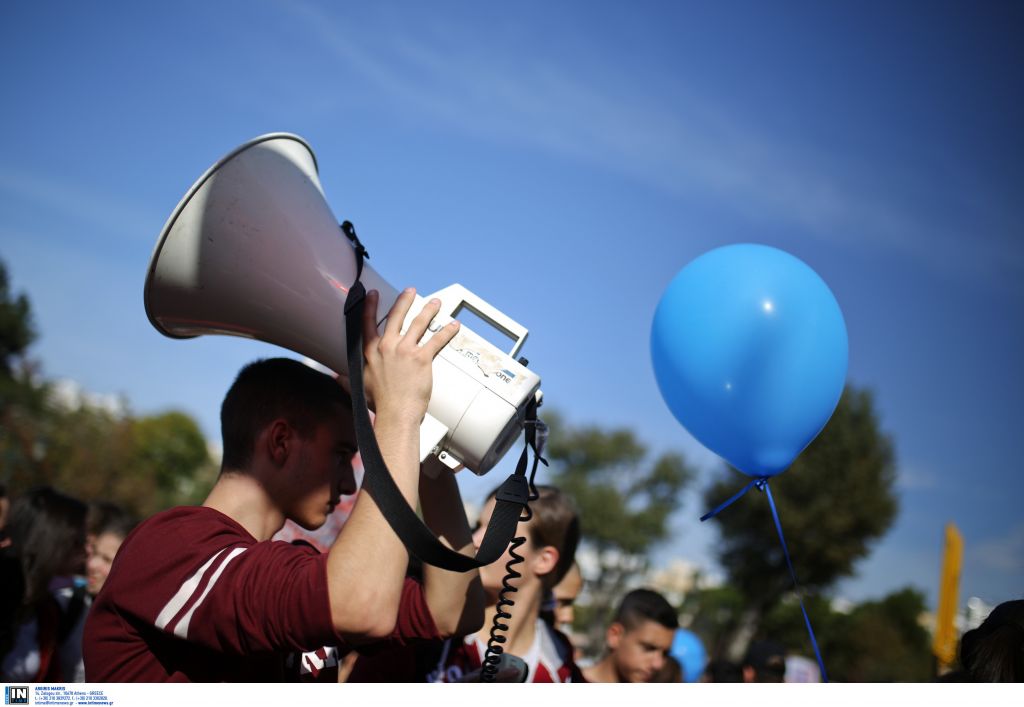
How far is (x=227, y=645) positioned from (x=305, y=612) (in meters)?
0.19

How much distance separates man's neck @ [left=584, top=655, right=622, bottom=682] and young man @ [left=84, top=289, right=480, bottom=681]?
2256mm

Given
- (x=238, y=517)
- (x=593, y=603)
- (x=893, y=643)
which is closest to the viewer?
(x=238, y=517)

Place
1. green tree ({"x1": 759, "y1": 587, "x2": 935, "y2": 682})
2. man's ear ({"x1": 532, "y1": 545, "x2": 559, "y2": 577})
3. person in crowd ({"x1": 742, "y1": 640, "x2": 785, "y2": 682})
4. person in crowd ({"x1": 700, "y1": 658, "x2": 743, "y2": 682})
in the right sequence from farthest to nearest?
green tree ({"x1": 759, "y1": 587, "x2": 935, "y2": 682})
person in crowd ({"x1": 700, "y1": 658, "x2": 743, "y2": 682})
person in crowd ({"x1": 742, "y1": 640, "x2": 785, "y2": 682})
man's ear ({"x1": 532, "y1": 545, "x2": 559, "y2": 577})

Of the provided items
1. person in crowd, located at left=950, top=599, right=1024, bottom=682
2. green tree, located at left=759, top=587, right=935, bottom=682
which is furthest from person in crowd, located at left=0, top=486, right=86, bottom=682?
green tree, located at left=759, top=587, right=935, bottom=682

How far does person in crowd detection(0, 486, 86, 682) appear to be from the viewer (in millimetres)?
3070

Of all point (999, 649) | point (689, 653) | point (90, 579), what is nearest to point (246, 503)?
point (999, 649)

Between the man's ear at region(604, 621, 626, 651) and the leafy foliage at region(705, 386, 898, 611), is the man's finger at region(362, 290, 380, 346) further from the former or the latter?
the leafy foliage at region(705, 386, 898, 611)

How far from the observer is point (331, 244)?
2.06 metres

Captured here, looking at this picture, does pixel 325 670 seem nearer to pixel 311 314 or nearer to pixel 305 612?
pixel 305 612

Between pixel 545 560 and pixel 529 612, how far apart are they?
0.22m

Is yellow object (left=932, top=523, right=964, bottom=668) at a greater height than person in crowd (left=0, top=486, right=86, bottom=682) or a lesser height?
greater

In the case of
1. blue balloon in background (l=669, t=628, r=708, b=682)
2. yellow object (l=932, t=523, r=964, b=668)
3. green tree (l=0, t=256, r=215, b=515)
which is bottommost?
blue balloon in background (l=669, t=628, r=708, b=682)

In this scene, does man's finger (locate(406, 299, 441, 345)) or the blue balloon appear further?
the blue balloon
